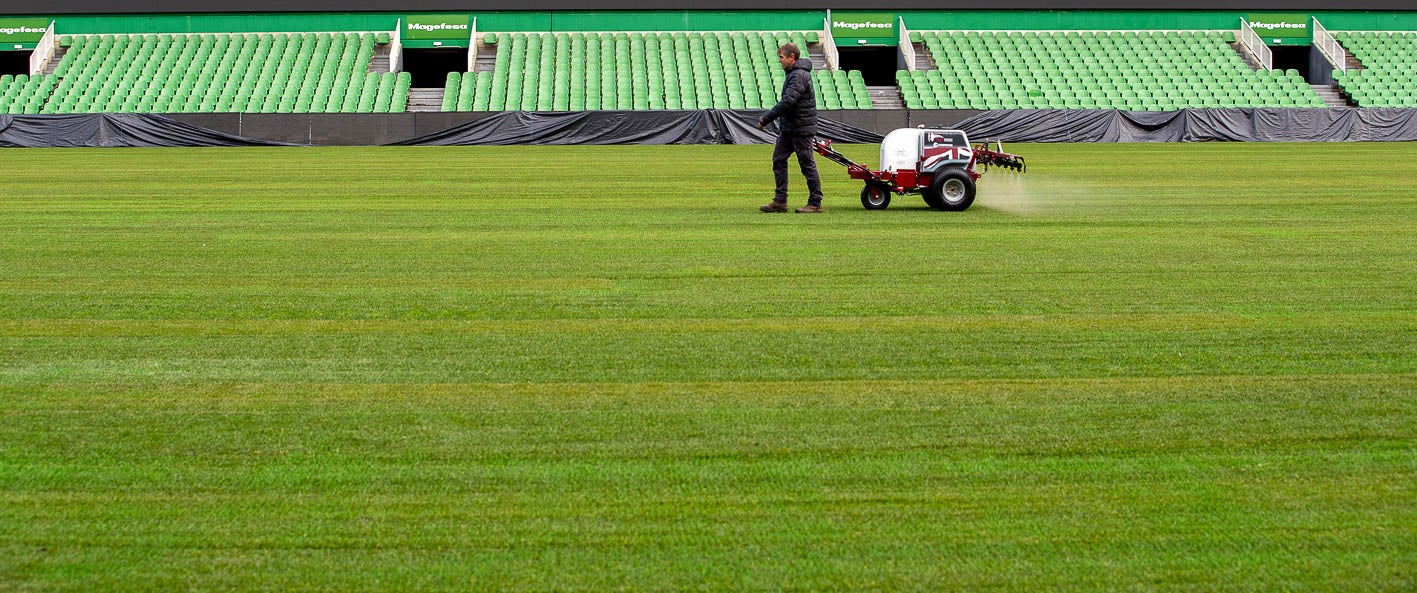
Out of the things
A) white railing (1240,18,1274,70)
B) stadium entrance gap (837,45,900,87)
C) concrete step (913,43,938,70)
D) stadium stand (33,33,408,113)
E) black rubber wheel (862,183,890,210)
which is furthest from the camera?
stadium entrance gap (837,45,900,87)

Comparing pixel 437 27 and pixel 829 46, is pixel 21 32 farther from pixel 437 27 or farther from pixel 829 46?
pixel 829 46

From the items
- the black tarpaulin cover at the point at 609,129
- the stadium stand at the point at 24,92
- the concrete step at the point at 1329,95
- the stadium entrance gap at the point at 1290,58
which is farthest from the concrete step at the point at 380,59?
the stadium entrance gap at the point at 1290,58

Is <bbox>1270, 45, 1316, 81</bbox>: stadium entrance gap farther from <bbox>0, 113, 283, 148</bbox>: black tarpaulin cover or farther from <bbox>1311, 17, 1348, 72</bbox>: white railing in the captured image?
<bbox>0, 113, 283, 148</bbox>: black tarpaulin cover

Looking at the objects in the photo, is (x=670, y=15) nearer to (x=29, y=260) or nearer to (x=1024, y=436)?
(x=29, y=260)

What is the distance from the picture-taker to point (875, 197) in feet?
44.4

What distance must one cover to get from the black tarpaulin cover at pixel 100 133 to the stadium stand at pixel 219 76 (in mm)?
4020

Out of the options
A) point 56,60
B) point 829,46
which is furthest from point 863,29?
point 56,60

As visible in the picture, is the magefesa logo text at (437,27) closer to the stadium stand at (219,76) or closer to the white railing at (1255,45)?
the stadium stand at (219,76)

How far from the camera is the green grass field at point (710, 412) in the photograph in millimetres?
3396

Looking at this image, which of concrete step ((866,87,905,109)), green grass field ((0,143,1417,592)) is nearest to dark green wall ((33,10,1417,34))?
concrete step ((866,87,905,109))

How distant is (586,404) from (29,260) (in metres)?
6.03

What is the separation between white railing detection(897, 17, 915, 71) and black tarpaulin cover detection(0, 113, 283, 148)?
63.9 ft

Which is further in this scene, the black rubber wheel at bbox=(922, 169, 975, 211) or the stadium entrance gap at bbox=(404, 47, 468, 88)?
the stadium entrance gap at bbox=(404, 47, 468, 88)

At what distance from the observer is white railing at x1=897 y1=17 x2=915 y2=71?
42656 millimetres
